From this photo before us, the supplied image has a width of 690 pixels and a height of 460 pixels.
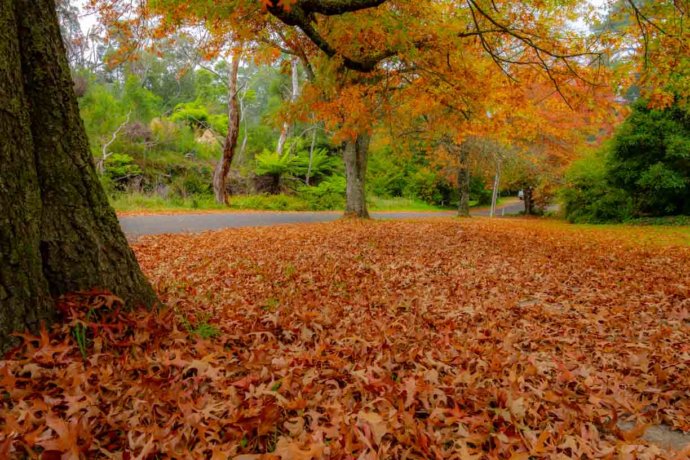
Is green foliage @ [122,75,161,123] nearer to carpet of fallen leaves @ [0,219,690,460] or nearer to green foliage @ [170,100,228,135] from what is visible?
green foliage @ [170,100,228,135]

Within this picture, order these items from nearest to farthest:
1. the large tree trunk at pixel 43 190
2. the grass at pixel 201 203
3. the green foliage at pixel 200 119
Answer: the large tree trunk at pixel 43 190
the grass at pixel 201 203
the green foliage at pixel 200 119

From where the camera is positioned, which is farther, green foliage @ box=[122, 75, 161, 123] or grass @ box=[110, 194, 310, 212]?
green foliage @ box=[122, 75, 161, 123]

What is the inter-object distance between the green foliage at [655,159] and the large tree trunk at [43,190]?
700 inches

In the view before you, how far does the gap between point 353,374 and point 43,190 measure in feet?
7.39

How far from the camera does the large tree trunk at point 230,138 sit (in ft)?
57.1

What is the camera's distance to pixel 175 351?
257cm

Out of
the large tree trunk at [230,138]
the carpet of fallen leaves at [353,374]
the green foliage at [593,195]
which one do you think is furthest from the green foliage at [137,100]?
the green foliage at [593,195]

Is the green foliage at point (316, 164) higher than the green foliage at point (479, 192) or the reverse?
higher

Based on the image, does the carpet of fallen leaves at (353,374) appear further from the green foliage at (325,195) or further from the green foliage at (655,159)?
the green foliage at (325,195)

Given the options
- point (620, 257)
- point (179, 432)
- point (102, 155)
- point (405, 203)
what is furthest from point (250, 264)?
point (405, 203)

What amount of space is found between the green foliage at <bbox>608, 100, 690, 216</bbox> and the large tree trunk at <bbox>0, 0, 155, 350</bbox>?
17784 millimetres

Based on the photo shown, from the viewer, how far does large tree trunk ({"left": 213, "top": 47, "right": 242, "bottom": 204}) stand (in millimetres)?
17406

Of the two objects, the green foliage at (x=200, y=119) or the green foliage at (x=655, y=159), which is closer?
the green foliage at (x=655, y=159)

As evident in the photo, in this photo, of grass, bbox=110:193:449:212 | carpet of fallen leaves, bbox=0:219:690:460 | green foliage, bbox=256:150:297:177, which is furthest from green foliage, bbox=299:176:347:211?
carpet of fallen leaves, bbox=0:219:690:460
